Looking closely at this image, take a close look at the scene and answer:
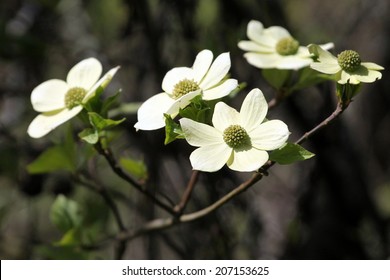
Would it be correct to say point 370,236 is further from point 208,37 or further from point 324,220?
point 208,37

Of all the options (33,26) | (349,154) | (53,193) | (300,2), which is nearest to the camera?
(53,193)

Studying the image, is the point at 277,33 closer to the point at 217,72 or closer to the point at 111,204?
the point at 217,72

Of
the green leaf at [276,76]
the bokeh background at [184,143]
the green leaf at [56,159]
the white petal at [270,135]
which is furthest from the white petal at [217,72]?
the bokeh background at [184,143]

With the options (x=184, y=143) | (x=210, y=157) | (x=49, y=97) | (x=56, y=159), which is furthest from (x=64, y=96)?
(x=184, y=143)

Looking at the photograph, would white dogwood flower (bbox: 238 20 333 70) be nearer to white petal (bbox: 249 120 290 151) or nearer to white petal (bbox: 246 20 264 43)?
white petal (bbox: 246 20 264 43)

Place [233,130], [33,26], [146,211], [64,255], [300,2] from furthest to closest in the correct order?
1. [300,2]
2. [33,26]
3. [146,211]
4. [64,255]
5. [233,130]

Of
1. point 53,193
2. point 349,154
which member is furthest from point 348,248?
point 53,193

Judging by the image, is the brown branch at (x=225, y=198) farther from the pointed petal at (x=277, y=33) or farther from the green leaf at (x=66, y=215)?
the pointed petal at (x=277, y=33)

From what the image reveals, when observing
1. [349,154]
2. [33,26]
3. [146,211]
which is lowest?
[349,154]
